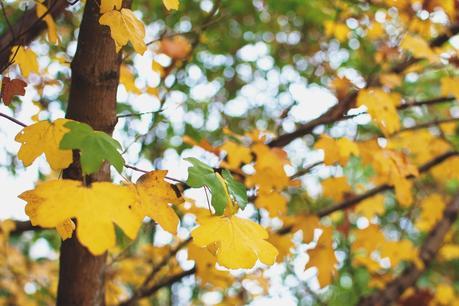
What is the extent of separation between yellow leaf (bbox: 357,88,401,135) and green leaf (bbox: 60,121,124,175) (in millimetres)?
850

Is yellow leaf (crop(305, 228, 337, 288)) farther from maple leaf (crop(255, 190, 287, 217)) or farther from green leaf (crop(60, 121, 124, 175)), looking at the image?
green leaf (crop(60, 121, 124, 175))

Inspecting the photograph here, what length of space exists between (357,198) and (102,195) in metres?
1.34

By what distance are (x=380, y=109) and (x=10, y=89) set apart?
3.17ft

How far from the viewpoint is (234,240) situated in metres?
0.80

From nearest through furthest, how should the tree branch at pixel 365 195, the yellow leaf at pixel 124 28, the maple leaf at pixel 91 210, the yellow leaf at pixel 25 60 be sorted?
1. the maple leaf at pixel 91 210
2. the yellow leaf at pixel 124 28
3. the yellow leaf at pixel 25 60
4. the tree branch at pixel 365 195

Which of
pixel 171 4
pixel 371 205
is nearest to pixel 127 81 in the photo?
pixel 171 4

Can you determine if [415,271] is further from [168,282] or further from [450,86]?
[168,282]

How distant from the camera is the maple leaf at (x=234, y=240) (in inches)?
30.6

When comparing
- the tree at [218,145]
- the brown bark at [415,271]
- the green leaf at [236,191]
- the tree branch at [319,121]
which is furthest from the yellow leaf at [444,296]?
the green leaf at [236,191]

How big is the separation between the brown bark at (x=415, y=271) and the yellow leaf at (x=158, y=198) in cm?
155

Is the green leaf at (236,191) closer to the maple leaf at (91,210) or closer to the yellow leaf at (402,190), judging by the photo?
the maple leaf at (91,210)

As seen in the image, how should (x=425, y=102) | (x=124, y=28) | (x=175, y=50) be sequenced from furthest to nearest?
(x=175, y=50) → (x=425, y=102) → (x=124, y=28)

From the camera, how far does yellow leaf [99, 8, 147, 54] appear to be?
0.89m

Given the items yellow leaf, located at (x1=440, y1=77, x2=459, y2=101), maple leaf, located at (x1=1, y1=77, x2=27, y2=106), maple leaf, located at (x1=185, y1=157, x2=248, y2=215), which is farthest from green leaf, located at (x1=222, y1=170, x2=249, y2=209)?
yellow leaf, located at (x1=440, y1=77, x2=459, y2=101)
